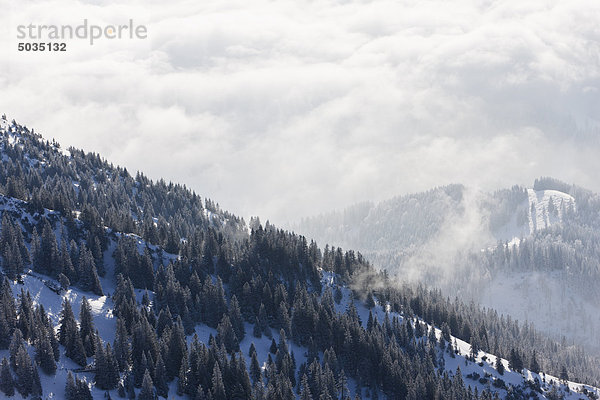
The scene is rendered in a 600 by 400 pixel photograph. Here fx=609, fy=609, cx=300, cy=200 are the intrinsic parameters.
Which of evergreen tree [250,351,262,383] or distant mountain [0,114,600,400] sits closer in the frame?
distant mountain [0,114,600,400]

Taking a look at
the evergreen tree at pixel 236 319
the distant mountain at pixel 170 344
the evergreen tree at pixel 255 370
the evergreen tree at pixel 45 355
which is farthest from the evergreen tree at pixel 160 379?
the evergreen tree at pixel 236 319

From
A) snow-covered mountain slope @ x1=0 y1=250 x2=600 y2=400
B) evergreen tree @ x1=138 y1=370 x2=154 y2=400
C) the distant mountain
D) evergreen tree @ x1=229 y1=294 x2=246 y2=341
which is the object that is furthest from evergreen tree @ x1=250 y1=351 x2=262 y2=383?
evergreen tree @ x1=138 y1=370 x2=154 y2=400

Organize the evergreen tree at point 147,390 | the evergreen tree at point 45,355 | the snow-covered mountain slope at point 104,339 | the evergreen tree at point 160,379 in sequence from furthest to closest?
the evergreen tree at point 160,379, the evergreen tree at point 147,390, the snow-covered mountain slope at point 104,339, the evergreen tree at point 45,355

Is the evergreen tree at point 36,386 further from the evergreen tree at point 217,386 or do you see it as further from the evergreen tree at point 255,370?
the evergreen tree at point 255,370

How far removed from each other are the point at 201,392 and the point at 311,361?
155 ft

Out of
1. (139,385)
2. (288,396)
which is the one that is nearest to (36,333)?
(139,385)

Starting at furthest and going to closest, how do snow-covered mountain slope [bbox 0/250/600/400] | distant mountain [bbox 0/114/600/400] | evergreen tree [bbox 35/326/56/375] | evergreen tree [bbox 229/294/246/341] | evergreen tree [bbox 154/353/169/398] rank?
1. evergreen tree [bbox 229/294/246/341]
2. evergreen tree [bbox 154/353/169/398]
3. distant mountain [bbox 0/114/600/400]
4. snow-covered mountain slope [bbox 0/250/600/400]
5. evergreen tree [bbox 35/326/56/375]

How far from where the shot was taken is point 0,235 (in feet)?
604

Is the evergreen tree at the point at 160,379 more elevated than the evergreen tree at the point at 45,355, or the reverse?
the evergreen tree at the point at 45,355

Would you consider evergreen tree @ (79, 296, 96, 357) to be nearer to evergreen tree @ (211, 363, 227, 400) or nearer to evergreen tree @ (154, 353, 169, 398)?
evergreen tree @ (154, 353, 169, 398)

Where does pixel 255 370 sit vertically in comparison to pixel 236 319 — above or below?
below

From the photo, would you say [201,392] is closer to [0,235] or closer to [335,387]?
[335,387]

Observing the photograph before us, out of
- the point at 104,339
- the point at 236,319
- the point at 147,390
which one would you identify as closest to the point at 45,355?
the point at 104,339

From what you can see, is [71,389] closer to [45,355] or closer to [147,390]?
[45,355]
